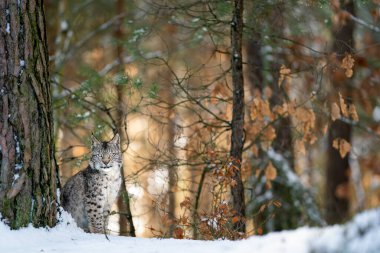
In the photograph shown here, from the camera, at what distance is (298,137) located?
8672 millimetres

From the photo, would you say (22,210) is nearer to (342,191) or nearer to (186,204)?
(186,204)

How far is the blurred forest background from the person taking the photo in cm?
770

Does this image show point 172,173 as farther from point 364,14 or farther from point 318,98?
point 364,14

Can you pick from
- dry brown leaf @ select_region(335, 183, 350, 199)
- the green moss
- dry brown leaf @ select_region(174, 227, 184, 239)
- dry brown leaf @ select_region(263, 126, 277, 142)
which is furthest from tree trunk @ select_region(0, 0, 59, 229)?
dry brown leaf @ select_region(335, 183, 350, 199)

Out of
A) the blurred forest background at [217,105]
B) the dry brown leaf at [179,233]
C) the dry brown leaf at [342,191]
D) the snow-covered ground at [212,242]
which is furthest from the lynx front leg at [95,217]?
the dry brown leaf at [342,191]

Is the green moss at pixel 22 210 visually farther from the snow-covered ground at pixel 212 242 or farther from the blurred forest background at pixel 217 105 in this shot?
the blurred forest background at pixel 217 105

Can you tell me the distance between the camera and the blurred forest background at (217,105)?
7.70m

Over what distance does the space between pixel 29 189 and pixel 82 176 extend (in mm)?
1309

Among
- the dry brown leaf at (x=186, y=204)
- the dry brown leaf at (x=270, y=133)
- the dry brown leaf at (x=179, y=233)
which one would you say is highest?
the dry brown leaf at (x=270, y=133)

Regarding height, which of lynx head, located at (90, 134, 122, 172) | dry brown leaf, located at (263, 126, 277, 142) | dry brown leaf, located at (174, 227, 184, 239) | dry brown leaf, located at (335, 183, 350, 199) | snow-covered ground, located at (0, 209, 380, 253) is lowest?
snow-covered ground, located at (0, 209, 380, 253)

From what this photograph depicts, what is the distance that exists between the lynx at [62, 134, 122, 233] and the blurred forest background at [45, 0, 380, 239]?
18.5 inches

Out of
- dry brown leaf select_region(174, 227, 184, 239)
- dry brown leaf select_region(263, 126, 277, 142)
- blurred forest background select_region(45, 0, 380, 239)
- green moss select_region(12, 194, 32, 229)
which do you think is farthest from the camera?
dry brown leaf select_region(263, 126, 277, 142)

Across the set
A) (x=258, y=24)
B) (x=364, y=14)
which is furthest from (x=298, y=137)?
(x=364, y=14)

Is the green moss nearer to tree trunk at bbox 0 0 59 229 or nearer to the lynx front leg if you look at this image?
tree trunk at bbox 0 0 59 229
